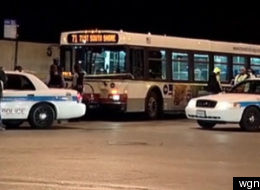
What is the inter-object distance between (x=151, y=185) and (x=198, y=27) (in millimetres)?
42902

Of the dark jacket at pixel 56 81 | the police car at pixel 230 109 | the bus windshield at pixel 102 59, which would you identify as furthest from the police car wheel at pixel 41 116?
the bus windshield at pixel 102 59

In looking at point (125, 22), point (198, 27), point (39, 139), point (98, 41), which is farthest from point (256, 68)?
point (198, 27)

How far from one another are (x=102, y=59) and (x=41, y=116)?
16.1ft

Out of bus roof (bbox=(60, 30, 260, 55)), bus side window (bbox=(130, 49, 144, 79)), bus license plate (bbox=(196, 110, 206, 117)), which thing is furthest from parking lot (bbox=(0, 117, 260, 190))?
bus roof (bbox=(60, 30, 260, 55))

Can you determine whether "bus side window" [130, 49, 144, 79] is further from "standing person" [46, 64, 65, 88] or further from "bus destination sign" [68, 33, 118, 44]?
"standing person" [46, 64, 65, 88]

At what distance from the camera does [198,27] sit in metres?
52.1

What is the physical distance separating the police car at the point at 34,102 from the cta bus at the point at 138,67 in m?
3.69

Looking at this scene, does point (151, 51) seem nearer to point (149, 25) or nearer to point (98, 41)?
point (98, 41)

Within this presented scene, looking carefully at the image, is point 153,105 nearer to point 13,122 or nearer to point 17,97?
point 13,122

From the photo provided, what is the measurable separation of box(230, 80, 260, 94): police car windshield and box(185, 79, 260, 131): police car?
3.7 inches

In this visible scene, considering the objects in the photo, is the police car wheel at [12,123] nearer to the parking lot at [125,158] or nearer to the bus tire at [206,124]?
the parking lot at [125,158]

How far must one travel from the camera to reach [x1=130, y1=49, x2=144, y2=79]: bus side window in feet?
79.1

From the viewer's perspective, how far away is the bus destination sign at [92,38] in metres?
23.9

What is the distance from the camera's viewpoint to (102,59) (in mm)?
24078
